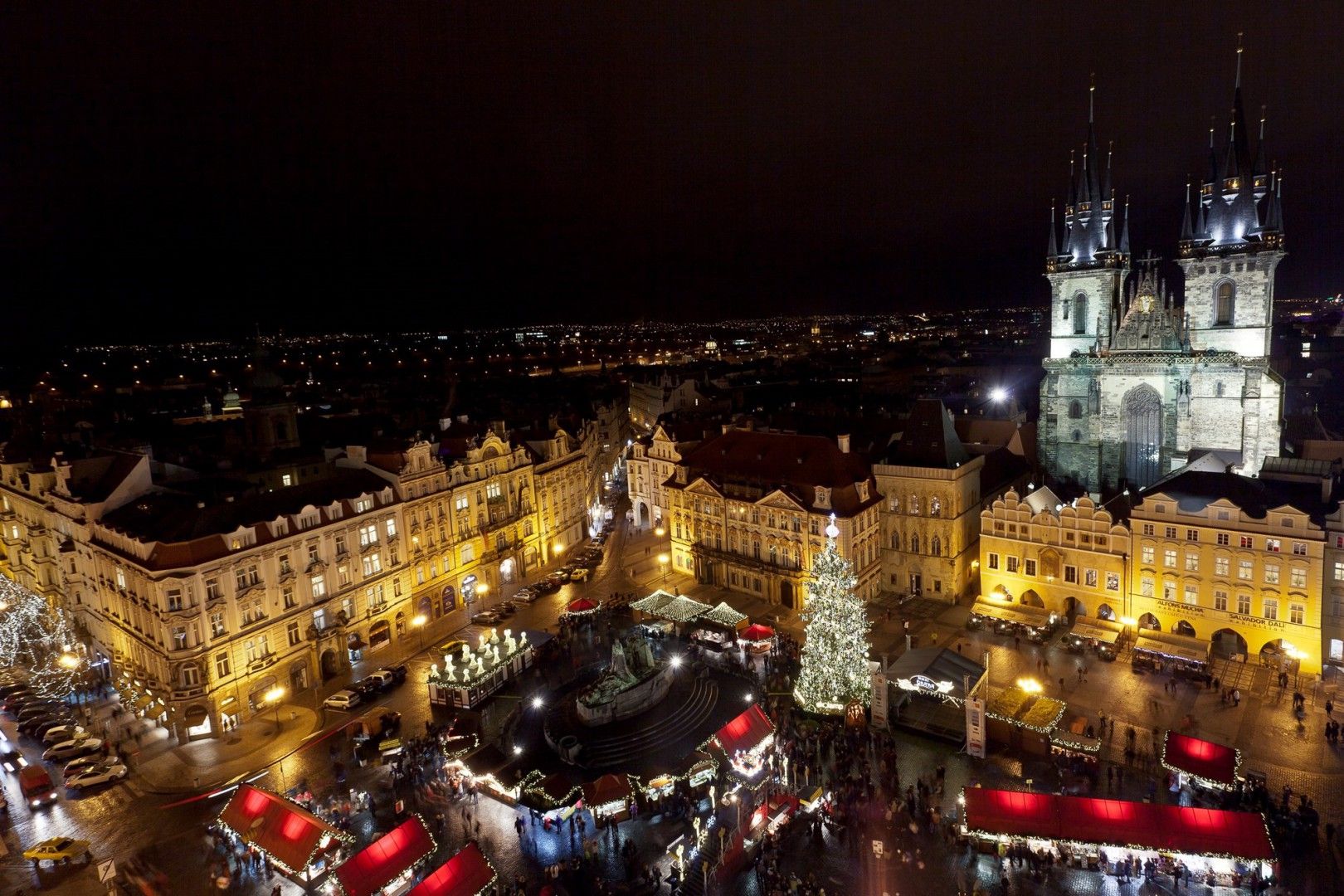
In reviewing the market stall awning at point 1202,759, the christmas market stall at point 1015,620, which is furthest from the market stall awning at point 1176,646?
the market stall awning at point 1202,759

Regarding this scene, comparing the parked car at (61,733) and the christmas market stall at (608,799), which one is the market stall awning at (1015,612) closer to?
the christmas market stall at (608,799)

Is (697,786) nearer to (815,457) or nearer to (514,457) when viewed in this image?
(815,457)

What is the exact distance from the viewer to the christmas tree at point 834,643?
39.2 m

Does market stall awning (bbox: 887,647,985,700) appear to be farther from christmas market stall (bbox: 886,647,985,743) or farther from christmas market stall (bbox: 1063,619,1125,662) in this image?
christmas market stall (bbox: 1063,619,1125,662)

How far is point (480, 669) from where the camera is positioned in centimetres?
4531

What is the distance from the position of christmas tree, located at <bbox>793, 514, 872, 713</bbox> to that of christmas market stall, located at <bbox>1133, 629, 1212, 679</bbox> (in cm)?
1711

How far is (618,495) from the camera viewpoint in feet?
310

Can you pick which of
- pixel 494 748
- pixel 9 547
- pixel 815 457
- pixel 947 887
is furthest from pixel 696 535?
pixel 9 547

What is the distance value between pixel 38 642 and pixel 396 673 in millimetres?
22888

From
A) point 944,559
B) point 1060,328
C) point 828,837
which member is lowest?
point 828,837

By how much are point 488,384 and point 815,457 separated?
11409 cm

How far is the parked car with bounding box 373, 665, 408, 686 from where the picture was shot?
47.2 m

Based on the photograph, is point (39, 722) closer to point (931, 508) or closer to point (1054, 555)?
point (931, 508)

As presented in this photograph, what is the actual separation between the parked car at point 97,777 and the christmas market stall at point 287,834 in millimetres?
10115
